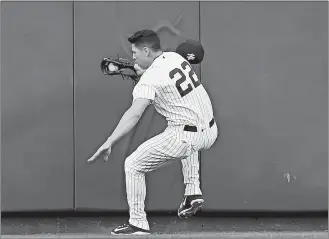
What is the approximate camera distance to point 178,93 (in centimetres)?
599

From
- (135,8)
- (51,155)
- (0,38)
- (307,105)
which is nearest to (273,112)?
(307,105)

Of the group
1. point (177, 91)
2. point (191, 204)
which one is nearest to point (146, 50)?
point (177, 91)

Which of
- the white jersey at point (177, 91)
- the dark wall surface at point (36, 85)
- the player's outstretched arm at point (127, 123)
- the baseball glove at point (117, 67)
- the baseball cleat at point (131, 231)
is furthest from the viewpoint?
the dark wall surface at point (36, 85)

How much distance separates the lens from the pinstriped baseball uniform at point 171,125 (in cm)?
596

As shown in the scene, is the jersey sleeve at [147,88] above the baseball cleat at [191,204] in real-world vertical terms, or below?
above

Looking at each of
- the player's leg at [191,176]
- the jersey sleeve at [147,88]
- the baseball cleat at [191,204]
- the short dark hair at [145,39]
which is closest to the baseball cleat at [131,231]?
the baseball cleat at [191,204]

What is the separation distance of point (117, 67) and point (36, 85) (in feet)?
3.40

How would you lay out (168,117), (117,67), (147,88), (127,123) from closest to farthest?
(127,123) → (147,88) → (168,117) → (117,67)

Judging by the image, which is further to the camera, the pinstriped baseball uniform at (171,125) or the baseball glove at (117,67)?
the baseball glove at (117,67)

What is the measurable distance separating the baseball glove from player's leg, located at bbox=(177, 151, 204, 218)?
37.7 inches

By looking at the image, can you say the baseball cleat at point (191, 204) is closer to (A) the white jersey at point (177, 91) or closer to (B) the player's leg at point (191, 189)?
(B) the player's leg at point (191, 189)

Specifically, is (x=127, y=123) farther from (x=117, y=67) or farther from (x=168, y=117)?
(x=117, y=67)

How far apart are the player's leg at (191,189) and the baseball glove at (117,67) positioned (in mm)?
957

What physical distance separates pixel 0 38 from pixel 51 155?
1.25 metres
